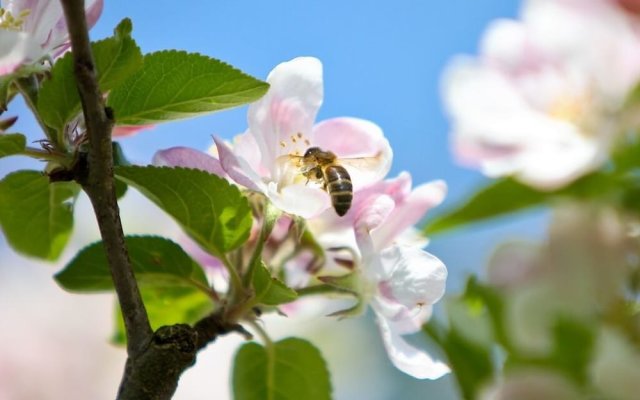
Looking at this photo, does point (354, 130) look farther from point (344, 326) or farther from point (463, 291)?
point (344, 326)

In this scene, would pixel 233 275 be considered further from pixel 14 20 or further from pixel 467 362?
pixel 467 362

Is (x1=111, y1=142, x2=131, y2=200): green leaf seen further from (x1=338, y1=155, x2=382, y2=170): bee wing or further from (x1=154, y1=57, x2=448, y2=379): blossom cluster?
(x1=338, y1=155, x2=382, y2=170): bee wing

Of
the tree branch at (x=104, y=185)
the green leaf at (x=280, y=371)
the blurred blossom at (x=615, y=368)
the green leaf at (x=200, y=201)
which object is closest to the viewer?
the blurred blossom at (x=615, y=368)

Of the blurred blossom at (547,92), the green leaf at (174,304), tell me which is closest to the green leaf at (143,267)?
the green leaf at (174,304)

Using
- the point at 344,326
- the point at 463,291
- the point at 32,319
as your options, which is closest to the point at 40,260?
the point at 463,291

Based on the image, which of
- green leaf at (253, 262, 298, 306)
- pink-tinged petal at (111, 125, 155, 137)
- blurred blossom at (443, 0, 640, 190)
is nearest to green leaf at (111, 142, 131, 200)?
pink-tinged petal at (111, 125, 155, 137)

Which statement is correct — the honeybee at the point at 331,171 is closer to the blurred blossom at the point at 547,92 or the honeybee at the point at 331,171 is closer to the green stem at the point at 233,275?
the green stem at the point at 233,275

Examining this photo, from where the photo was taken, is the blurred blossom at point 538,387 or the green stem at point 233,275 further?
the green stem at point 233,275
